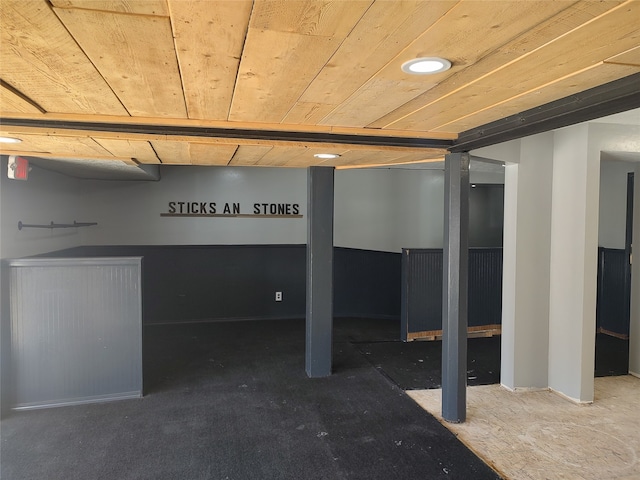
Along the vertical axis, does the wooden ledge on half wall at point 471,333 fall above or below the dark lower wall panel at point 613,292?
below

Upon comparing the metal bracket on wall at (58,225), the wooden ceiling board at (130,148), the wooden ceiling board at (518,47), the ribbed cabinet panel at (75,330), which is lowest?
the ribbed cabinet panel at (75,330)

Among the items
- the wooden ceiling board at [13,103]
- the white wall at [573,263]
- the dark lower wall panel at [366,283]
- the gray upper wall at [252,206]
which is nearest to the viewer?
the wooden ceiling board at [13,103]

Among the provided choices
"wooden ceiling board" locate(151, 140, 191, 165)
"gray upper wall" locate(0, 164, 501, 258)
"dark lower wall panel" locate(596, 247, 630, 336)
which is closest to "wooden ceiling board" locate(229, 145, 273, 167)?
"wooden ceiling board" locate(151, 140, 191, 165)

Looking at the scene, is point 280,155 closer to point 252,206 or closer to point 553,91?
point 553,91

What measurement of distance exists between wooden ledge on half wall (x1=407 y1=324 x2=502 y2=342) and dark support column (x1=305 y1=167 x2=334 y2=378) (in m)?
1.69

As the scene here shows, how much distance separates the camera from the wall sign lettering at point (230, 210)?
19.0 feet

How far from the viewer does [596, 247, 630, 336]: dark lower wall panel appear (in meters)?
5.46

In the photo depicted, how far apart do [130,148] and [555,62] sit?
8.09 ft

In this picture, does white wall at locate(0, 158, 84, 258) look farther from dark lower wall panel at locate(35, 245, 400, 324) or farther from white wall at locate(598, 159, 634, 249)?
white wall at locate(598, 159, 634, 249)

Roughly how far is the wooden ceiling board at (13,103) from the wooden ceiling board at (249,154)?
43.3 inches

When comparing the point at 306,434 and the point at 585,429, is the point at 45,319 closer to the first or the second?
the point at 306,434

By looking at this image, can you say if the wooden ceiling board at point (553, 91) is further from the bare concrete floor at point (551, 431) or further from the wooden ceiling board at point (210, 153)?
the bare concrete floor at point (551, 431)

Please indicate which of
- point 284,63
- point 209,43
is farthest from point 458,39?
point 209,43

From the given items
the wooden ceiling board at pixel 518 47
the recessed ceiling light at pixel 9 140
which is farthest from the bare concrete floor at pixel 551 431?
the recessed ceiling light at pixel 9 140
